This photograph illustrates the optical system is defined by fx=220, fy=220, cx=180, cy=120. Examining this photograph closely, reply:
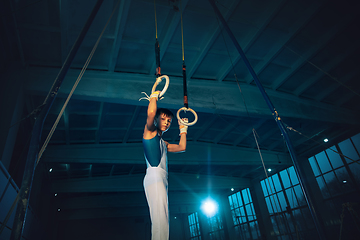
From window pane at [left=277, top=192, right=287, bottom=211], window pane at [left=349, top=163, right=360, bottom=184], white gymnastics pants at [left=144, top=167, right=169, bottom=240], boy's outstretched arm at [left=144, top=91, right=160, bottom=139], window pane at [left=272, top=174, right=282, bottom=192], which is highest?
window pane at [left=272, top=174, right=282, bottom=192]

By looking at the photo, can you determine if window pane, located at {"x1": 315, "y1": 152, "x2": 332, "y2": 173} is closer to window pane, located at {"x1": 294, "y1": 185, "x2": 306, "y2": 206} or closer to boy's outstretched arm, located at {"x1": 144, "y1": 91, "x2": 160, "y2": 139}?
window pane, located at {"x1": 294, "y1": 185, "x2": 306, "y2": 206}

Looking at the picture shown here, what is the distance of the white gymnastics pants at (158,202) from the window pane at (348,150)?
12.8 metres

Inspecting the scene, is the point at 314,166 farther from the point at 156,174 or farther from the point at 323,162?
the point at 156,174

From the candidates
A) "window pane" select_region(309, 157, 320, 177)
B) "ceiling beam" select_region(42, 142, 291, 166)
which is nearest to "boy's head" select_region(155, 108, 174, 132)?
"ceiling beam" select_region(42, 142, 291, 166)

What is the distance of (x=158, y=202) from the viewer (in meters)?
1.98

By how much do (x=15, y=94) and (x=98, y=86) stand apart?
206cm

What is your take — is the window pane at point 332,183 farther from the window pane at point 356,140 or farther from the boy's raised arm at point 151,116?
the boy's raised arm at point 151,116

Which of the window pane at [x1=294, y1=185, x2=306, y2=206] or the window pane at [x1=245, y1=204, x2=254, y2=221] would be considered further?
the window pane at [x1=245, y1=204, x2=254, y2=221]

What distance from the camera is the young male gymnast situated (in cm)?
190

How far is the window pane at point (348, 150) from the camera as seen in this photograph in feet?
36.9

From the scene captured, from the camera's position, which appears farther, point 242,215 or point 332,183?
point 242,215

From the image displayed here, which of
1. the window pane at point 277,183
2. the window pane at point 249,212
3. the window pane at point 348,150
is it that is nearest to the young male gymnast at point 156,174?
the window pane at point 348,150

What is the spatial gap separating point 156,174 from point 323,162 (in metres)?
13.6

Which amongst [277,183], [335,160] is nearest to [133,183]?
[277,183]
